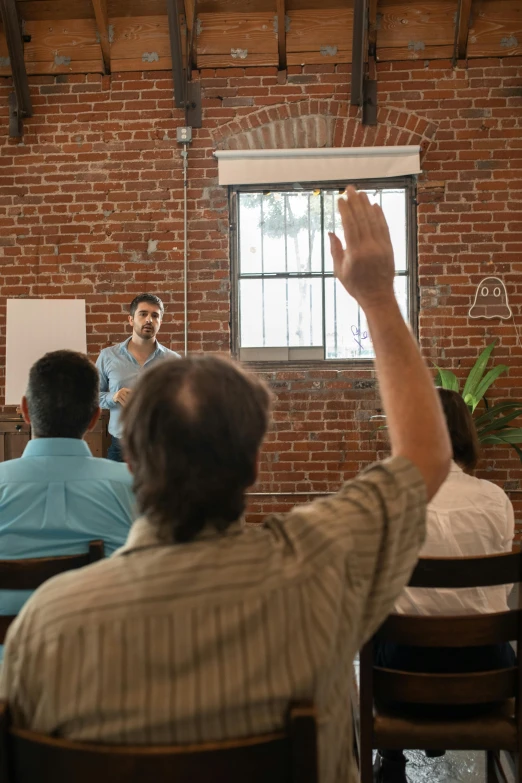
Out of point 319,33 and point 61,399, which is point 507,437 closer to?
point 319,33

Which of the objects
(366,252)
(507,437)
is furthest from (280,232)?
(366,252)

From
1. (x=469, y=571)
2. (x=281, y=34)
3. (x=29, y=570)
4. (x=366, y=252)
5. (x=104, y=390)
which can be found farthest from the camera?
(x=281, y=34)

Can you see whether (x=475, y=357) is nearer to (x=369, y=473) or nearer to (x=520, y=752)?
(x=520, y=752)

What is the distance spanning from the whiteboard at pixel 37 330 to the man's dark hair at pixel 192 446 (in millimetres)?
4285

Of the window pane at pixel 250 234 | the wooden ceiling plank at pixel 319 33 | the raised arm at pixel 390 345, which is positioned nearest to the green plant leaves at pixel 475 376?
the window pane at pixel 250 234

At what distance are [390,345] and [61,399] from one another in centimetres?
115

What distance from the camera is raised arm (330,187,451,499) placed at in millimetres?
939

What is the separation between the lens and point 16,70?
514 centimetres

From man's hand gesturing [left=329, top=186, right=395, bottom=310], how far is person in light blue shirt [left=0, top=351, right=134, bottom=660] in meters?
1.02

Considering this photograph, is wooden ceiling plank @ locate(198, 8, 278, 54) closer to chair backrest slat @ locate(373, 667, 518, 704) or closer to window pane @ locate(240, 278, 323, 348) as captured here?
window pane @ locate(240, 278, 323, 348)

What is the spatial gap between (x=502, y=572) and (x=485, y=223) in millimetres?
3893

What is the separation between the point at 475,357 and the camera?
201 inches

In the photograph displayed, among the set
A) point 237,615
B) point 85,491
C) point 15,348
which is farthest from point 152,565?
point 15,348

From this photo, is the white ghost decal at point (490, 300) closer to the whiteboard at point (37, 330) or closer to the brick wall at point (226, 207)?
the brick wall at point (226, 207)
